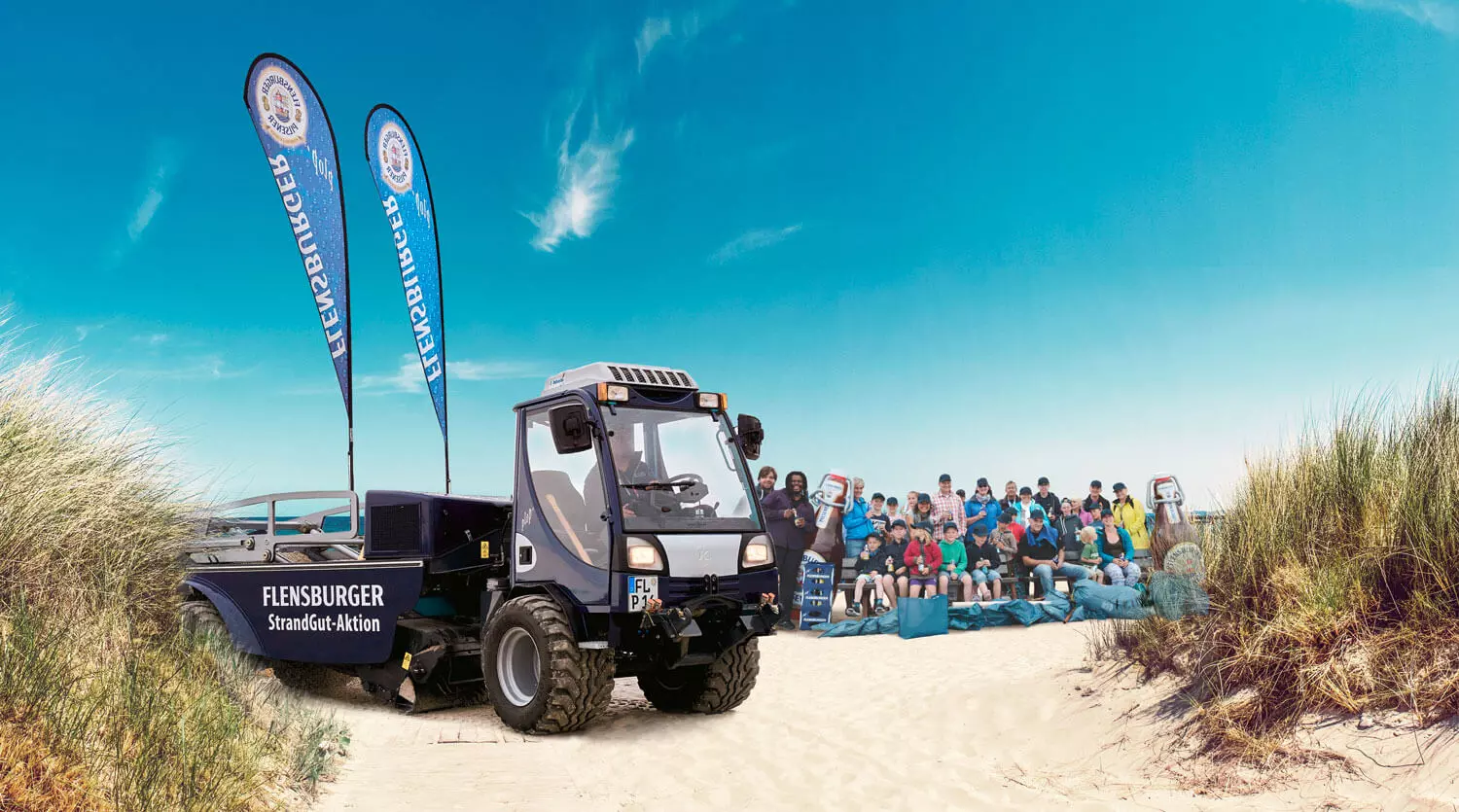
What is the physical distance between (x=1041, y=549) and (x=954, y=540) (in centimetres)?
146

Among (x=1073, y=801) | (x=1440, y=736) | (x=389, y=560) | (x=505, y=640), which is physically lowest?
(x=1073, y=801)

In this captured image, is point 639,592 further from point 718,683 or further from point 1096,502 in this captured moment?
point 1096,502

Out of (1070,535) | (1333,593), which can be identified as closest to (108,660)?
(1333,593)

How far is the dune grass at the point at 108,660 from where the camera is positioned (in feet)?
12.8

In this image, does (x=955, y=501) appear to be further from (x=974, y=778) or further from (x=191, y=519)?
(x=191, y=519)

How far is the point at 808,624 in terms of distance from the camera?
39.7ft

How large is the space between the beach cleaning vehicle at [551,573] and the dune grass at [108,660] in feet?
2.55

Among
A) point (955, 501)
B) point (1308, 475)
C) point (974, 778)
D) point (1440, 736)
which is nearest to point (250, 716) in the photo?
point (974, 778)

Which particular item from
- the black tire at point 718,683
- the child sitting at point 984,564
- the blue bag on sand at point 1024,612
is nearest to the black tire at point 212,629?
the black tire at point 718,683

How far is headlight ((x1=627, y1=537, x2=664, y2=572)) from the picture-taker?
658cm

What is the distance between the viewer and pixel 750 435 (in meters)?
7.46

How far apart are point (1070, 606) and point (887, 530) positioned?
2758 mm

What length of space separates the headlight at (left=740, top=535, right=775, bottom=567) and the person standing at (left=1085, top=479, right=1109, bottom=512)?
9.78 meters

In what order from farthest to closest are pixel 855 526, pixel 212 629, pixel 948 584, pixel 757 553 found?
pixel 948 584 < pixel 855 526 < pixel 212 629 < pixel 757 553
